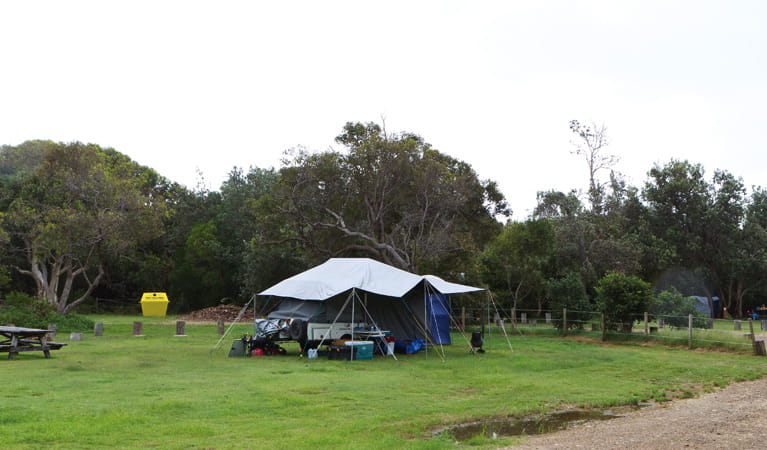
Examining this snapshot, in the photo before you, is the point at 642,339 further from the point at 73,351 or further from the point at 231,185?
the point at 231,185

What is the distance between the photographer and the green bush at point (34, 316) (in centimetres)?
2072

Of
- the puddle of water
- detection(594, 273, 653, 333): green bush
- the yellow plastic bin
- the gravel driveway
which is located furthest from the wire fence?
the yellow plastic bin

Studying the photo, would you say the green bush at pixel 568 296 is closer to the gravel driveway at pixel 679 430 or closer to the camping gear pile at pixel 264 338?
the camping gear pile at pixel 264 338

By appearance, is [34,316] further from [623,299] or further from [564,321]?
[623,299]

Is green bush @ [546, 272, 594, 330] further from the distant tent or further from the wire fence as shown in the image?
the distant tent

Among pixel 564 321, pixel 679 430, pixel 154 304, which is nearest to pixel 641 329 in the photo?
pixel 564 321

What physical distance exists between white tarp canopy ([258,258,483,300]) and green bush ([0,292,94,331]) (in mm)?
9960

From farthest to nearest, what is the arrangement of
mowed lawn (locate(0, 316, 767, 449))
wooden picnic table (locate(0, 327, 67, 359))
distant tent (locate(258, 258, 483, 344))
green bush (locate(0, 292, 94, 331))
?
green bush (locate(0, 292, 94, 331)), distant tent (locate(258, 258, 483, 344)), wooden picnic table (locate(0, 327, 67, 359)), mowed lawn (locate(0, 316, 767, 449))

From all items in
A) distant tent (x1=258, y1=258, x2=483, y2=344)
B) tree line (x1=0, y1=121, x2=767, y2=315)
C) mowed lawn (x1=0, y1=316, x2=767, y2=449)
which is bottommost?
mowed lawn (x1=0, y1=316, x2=767, y2=449)

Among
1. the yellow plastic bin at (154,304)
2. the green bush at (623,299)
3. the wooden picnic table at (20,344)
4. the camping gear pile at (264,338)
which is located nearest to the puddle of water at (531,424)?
the camping gear pile at (264,338)

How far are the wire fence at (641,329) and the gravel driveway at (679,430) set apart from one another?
865 centimetres

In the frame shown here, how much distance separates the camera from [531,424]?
24.4 ft

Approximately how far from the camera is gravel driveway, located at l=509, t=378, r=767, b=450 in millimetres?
6160

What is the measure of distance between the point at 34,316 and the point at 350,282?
12611mm
